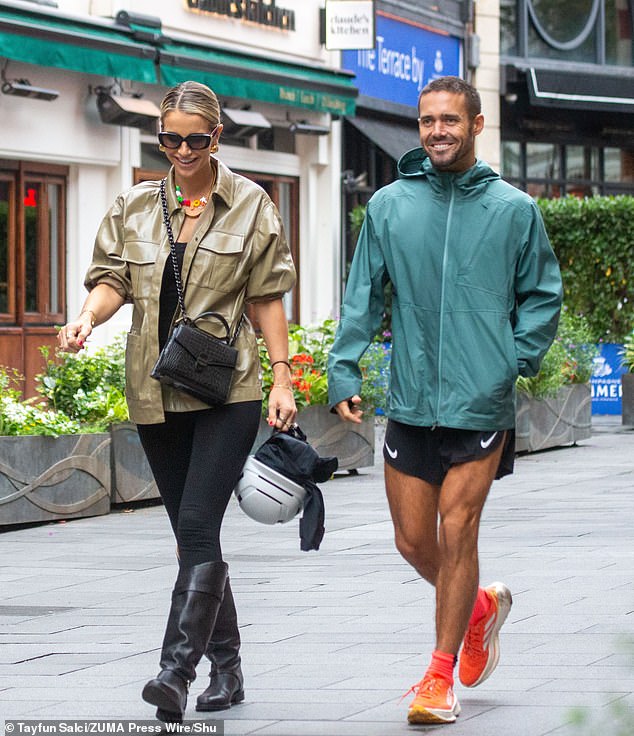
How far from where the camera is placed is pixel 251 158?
69.7 feet

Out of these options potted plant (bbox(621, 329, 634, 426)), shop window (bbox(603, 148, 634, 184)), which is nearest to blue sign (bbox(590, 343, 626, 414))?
potted plant (bbox(621, 329, 634, 426))

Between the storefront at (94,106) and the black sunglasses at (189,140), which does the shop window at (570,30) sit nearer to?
the storefront at (94,106)

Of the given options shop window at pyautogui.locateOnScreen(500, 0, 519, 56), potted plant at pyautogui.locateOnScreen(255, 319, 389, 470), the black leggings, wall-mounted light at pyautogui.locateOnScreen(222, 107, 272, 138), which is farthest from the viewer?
shop window at pyautogui.locateOnScreen(500, 0, 519, 56)

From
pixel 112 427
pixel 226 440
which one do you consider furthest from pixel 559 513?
pixel 226 440

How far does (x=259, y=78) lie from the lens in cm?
2006

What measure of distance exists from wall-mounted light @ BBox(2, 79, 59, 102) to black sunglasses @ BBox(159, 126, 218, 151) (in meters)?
11.9

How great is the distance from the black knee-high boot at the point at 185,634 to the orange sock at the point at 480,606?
792mm

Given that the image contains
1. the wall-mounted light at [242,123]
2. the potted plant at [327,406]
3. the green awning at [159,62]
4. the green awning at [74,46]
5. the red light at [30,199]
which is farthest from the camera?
the wall-mounted light at [242,123]

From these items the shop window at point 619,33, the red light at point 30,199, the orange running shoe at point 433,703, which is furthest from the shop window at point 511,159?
the orange running shoe at point 433,703

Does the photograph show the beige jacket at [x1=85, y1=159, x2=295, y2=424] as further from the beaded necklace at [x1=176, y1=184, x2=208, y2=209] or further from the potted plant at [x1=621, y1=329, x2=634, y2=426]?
the potted plant at [x1=621, y1=329, x2=634, y2=426]

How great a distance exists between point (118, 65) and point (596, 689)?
1318 centimetres


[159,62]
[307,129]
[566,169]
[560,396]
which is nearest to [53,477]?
[560,396]

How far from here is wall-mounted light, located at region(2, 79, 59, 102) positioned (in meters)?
16.7

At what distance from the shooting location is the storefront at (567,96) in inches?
1107
